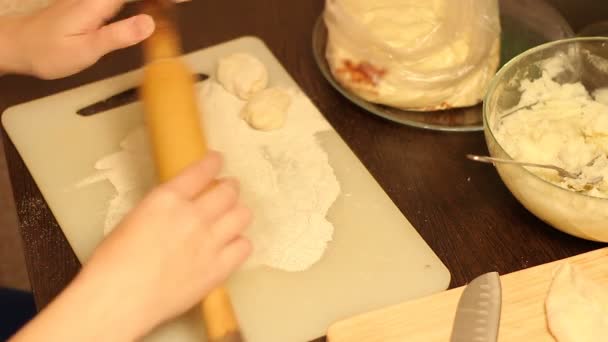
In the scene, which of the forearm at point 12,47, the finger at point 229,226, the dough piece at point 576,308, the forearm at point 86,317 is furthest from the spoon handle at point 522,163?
the forearm at point 12,47

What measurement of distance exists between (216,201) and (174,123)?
139 millimetres

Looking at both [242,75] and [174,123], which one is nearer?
[174,123]

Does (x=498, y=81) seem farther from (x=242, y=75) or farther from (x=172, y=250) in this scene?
(x=172, y=250)

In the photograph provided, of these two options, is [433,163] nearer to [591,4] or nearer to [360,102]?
[360,102]

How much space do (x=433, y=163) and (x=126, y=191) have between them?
382 millimetres

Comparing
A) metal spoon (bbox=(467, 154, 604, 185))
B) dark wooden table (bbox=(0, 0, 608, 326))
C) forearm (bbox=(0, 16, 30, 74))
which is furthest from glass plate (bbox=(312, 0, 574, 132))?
Result: forearm (bbox=(0, 16, 30, 74))

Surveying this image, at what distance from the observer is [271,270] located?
31.4 inches

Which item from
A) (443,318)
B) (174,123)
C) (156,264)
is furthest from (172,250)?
(443,318)

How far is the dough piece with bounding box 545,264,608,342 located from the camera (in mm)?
675

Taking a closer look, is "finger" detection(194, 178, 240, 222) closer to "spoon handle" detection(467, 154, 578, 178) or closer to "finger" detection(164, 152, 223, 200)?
"finger" detection(164, 152, 223, 200)

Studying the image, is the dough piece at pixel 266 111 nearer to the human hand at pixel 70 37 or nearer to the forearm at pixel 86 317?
the human hand at pixel 70 37

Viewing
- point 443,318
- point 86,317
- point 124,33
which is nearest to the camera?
point 86,317

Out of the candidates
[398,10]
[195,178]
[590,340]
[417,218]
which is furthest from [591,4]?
[195,178]

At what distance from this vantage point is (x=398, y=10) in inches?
38.4
